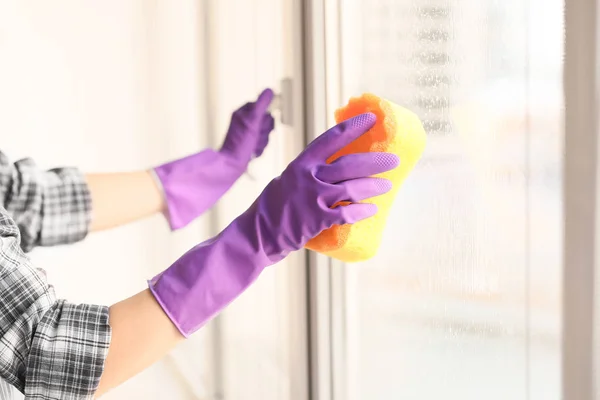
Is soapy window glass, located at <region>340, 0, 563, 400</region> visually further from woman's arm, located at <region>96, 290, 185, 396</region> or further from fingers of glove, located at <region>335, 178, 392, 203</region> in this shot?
woman's arm, located at <region>96, 290, 185, 396</region>

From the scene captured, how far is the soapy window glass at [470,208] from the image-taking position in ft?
2.11

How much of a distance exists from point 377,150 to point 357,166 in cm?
5

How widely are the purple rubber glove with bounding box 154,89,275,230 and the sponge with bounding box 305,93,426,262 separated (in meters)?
0.38

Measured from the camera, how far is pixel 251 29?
1.18m

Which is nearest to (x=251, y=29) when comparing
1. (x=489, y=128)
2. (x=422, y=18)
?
(x=422, y=18)

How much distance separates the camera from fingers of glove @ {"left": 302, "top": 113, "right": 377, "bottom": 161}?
0.60m

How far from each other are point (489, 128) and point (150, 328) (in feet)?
1.45

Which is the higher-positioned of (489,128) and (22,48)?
A: (22,48)

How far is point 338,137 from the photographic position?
23.7 inches

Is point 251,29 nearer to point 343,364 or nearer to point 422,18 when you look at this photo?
point 422,18

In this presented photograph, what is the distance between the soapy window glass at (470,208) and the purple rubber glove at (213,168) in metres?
0.20

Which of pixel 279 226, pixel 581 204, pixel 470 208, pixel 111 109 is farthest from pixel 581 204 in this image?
pixel 111 109

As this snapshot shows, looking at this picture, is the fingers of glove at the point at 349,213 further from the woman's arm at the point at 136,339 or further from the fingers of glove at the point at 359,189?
the woman's arm at the point at 136,339

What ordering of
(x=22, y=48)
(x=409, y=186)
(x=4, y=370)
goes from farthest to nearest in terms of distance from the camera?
(x=22, y=48) → (x=409, y=186) → (x=4, y=370)
